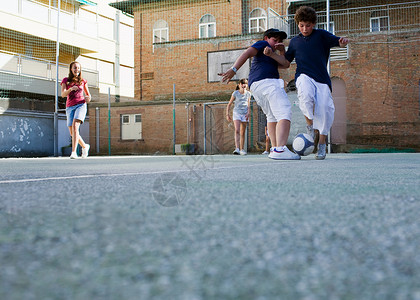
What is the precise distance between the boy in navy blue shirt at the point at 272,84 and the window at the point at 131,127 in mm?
17072

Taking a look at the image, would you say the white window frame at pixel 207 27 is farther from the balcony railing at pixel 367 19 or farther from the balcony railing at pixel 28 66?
the balcony railing at pixel 28 66

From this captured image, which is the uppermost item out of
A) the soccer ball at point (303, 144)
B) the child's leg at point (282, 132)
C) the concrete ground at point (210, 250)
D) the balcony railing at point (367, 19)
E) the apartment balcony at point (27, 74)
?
the balcony railing at point (367, 19)

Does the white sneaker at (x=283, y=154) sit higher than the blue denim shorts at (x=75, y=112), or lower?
lower

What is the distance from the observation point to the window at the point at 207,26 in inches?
1067

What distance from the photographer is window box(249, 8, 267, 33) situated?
25708 mm

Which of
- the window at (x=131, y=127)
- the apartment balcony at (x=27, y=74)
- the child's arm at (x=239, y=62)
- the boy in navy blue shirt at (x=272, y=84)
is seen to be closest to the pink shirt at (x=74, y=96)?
the boy in navy blue shirt at (x=272, y=84)

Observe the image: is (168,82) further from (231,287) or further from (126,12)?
(231,287)

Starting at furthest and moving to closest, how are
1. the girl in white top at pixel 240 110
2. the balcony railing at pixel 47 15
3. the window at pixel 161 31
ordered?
the window at pixel 161 31
the balcony railing at pixel 47 15
the girl in white top at pixel 240 110

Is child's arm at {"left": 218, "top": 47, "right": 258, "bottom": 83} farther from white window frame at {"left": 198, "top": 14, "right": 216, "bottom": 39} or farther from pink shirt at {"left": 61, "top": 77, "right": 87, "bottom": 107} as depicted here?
white window frame at {"left": 198, "top": 14, "right": 216, "bottom": 39}

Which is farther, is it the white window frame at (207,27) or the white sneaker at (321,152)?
the white window frame at (207,27)

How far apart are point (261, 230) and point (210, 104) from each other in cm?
1981

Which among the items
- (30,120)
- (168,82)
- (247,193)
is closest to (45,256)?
(247,193)

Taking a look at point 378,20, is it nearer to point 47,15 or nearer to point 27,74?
point 47,15

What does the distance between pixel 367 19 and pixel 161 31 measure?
12.5 meters
